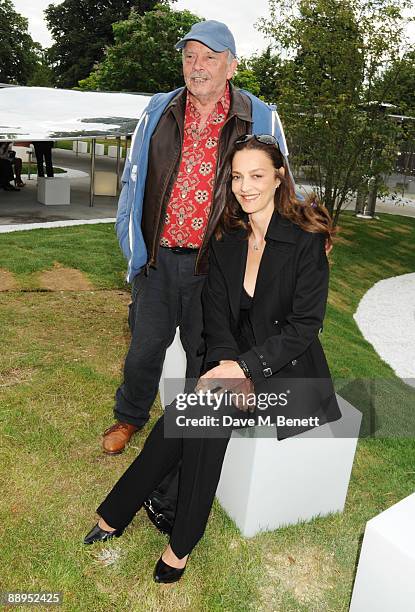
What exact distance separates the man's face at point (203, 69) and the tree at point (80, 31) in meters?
45.8

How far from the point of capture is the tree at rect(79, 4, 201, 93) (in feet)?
95.4

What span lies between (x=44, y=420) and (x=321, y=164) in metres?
12.4

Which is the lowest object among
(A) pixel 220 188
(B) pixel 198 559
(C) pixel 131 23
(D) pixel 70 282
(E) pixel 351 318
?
(E) pixel 351 318

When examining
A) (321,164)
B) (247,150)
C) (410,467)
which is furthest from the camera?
(321,164)

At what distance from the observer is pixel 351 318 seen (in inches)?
400

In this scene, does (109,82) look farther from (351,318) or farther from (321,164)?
(351,318)

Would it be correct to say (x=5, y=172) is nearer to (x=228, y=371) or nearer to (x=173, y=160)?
(x=173, y=160)

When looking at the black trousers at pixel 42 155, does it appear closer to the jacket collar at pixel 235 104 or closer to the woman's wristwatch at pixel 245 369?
the jacket collar at pixel 235 104

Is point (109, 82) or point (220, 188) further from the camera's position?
point (109, 82)

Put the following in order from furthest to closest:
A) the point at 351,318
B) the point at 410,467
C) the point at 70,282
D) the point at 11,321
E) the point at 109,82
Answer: the point at 109,82 < the point at 351,318 < the point at 70,282 < the point at 11,321 < the point at 410,467

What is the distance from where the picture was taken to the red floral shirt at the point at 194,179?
3279 mm

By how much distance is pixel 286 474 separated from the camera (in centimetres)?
305

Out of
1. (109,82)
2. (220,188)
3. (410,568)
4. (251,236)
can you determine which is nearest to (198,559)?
(410,568)

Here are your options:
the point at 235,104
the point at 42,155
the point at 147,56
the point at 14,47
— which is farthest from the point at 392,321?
the point at 14,47
